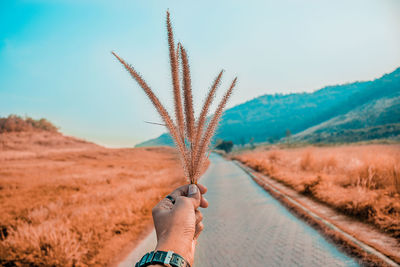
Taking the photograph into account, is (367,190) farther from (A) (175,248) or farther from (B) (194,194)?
(A) (175,248)

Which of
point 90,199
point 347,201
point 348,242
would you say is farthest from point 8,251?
point 347,201

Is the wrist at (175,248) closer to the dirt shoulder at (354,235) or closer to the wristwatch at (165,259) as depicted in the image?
the wristwatch at (165,259)

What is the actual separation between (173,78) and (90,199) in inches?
416

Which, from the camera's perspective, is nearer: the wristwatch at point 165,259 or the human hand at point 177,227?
the wristwatch at point 165,259

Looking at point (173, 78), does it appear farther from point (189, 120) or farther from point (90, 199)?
point (90, 199)

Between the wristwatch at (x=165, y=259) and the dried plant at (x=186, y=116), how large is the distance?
2.55 ft

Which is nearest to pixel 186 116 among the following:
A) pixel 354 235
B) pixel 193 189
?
pixel 193 189

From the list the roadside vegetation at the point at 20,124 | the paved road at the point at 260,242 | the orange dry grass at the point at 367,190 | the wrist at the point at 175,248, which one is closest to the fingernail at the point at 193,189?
the wrist at the point at 175,248

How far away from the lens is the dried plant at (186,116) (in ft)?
6.05

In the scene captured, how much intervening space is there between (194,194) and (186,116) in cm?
75

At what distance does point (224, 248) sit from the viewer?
4715 millimetres

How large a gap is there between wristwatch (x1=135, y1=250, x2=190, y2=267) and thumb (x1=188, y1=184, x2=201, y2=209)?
554 millimetres

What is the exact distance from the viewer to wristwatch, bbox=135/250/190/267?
1425mm

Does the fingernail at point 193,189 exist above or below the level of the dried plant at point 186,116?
below
